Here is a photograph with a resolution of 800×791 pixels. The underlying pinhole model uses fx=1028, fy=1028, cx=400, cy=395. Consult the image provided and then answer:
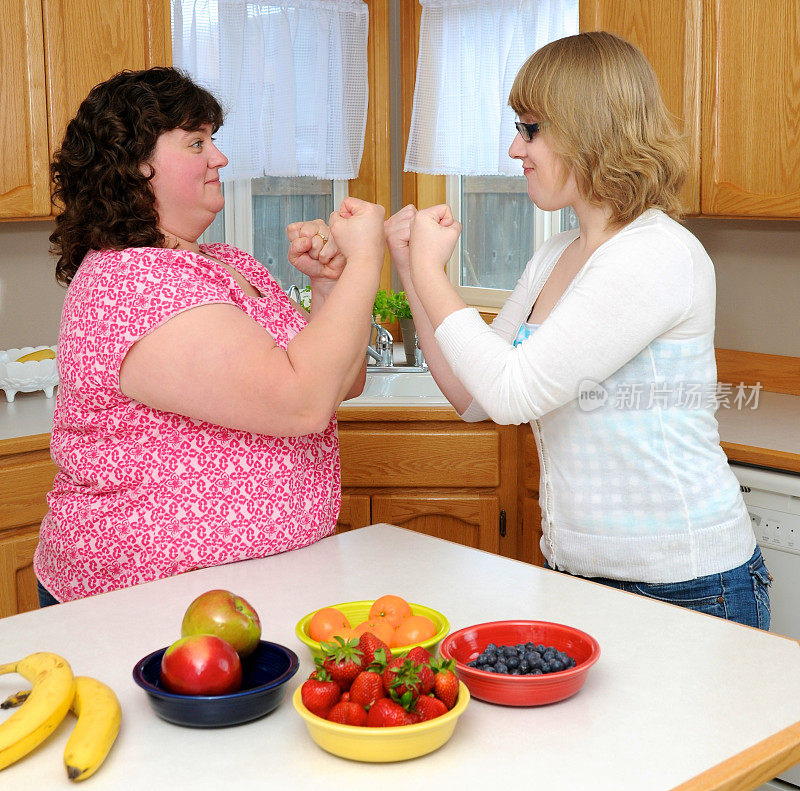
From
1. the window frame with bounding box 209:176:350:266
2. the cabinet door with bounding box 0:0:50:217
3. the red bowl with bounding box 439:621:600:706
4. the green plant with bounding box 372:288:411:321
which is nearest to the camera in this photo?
the red bowl with bounding box 439:621:600:706

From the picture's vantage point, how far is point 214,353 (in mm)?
1432

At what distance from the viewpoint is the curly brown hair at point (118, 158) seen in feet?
5.21

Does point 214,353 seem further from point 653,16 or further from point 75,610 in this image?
point 653,16

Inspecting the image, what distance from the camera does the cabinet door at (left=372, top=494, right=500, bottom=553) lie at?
2.88 meters

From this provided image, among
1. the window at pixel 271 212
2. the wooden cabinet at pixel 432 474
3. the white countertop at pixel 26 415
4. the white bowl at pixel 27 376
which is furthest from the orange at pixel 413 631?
the window at pixel 271 212

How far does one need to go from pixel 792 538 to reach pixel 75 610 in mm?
1529

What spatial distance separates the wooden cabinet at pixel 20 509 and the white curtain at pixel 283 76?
1360 mm

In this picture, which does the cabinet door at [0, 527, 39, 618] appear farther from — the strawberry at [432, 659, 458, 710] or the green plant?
the strawberry at [432, 659, 458, 710]

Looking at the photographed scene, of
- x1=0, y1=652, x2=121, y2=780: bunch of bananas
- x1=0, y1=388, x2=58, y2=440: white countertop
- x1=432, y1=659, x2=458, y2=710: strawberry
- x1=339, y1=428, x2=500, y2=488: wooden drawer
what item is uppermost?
x1=432, y1=659, x2=458, y2=710: strawberry

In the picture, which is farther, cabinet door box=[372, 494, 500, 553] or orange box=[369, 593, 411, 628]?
cabinet door box=[372, 494, 500, 553]

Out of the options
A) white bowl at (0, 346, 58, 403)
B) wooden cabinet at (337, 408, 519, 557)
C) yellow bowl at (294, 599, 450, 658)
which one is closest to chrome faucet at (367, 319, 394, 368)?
wooden cabinet at (337, 408, 519, 557)

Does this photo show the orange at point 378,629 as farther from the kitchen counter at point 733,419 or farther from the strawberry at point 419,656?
the kitchen counter at point 733,419

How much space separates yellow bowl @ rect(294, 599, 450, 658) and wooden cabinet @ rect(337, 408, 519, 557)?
1501 millimetres

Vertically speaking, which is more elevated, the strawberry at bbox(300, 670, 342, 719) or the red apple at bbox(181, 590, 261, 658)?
the red apple at bbox(181, 590, 261, 658)
